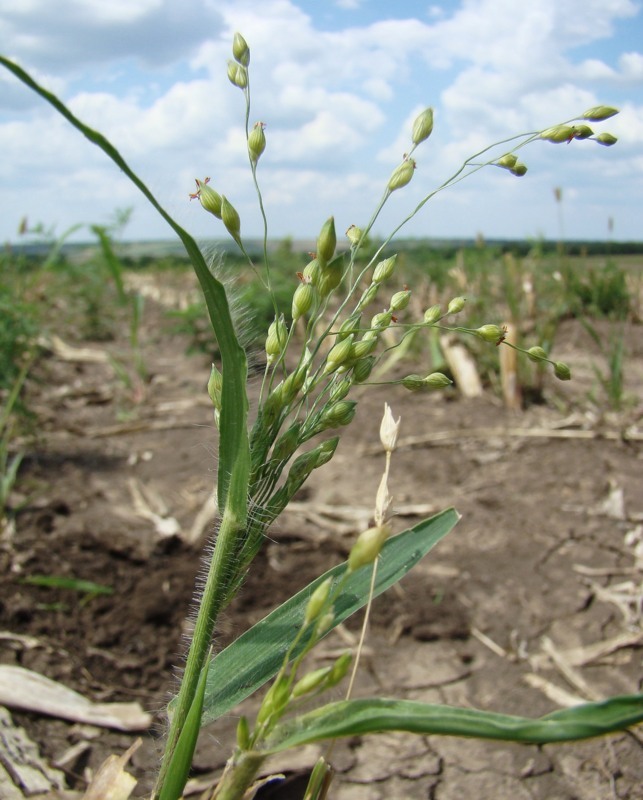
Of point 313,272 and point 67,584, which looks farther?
point 67,584

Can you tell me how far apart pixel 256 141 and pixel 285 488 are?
1.23 feet

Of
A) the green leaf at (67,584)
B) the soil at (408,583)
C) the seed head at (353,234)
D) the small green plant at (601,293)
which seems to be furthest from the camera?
the small green plant at (601,293)

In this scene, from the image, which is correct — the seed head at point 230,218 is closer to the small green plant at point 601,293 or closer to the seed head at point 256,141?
the seed head at point 256,141

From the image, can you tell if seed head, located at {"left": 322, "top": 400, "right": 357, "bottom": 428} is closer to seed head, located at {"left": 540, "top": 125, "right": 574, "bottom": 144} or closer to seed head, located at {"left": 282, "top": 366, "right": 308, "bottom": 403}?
seed head, located at {"left": 282, "top": 366, "right": 308, "bottom": 403}

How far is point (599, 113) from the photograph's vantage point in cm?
78

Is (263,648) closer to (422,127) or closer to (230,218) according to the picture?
(230,218)

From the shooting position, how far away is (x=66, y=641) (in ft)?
7.26

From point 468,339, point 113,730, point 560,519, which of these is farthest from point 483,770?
point 468,339

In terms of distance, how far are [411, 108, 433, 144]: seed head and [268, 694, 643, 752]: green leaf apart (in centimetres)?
57

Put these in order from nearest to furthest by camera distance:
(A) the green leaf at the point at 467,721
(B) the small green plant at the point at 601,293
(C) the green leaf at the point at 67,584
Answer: (A) the green leaf at the point at 467,721
(C) the green leaf at the point at 67,584
(B) the small green plant at the point at 601,293

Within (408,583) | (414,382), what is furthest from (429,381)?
(408,583)

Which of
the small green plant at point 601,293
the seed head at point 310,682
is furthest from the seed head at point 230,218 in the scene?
the small green plant at point 601,293

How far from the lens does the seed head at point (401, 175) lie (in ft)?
2.64

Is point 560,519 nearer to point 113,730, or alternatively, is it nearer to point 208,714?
point 113,730
